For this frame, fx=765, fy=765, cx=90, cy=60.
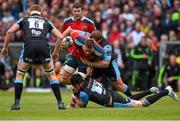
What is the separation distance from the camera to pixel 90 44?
16625mm

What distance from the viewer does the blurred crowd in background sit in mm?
26328

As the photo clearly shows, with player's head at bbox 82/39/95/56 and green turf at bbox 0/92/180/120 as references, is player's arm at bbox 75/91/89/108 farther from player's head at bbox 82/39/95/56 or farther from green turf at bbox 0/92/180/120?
player's head at bbox 82/39/95/56

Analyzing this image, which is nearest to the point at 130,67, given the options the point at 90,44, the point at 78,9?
the point at 78,9

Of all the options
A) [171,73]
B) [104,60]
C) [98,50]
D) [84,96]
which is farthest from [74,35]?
[171,73]

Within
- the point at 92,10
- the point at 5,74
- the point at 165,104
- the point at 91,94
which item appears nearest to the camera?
the point at 91,94

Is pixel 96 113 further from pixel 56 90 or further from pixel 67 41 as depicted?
pixel 67 41

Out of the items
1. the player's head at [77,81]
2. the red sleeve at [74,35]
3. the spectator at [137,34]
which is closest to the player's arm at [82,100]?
the player's head at [77,81]

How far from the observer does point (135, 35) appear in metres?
27.3

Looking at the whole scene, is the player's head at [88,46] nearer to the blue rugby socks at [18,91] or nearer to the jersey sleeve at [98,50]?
the jersey sleeve at [98,50]

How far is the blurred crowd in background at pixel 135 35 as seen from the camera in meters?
26.3

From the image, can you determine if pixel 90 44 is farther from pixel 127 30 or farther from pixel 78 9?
pixel 127 30

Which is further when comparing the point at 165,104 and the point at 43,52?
the point at 165,104

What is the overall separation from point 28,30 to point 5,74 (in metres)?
10.5

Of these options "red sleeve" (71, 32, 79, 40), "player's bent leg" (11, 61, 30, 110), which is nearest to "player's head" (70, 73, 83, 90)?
"player's bent leg" (11, 61, 30, 110)
